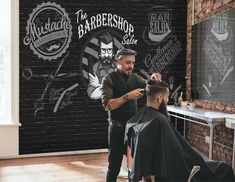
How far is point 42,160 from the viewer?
4.32 m

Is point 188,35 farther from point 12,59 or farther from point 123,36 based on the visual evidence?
point 12,59

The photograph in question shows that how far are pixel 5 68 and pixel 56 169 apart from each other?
58.7 inches

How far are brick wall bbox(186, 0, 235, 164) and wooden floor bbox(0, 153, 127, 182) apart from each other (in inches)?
50.1

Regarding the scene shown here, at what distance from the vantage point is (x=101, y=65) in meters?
4.67

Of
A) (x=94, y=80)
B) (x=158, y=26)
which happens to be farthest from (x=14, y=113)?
(x=158, y=26)

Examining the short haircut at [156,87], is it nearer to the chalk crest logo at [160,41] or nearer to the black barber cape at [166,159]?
the black barber cape at [166,159]

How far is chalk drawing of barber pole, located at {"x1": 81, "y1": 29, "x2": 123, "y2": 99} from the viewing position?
4621 mm

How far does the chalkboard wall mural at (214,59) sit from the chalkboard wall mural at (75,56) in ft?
1.83

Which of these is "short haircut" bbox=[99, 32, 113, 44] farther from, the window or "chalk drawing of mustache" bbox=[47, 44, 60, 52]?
the window

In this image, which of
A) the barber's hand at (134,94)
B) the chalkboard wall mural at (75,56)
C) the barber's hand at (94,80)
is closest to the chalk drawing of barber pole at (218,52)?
the chalkboard wall mural at (75,56)

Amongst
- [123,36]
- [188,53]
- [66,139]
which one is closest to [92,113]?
[66,139]

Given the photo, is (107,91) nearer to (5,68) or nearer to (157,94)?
(157,94)

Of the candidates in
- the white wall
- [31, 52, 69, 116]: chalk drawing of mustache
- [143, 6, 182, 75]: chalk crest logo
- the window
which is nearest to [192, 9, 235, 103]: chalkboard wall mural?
[143, 6, 182, 75]: chalk crest logo

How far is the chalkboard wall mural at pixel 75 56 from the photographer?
443cm
